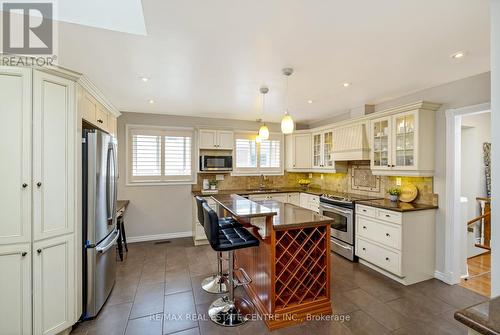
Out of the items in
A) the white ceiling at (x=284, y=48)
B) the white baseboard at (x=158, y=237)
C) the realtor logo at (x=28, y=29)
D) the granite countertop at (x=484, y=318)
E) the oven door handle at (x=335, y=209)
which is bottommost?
the white baseboard at (x=158, y=237)

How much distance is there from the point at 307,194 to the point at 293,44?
11.1 ft

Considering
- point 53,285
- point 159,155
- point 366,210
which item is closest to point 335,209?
point 366,210

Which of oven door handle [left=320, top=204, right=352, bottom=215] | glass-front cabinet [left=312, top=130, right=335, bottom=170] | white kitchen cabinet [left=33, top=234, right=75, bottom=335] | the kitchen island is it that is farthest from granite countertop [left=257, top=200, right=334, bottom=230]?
glass-front cabinet [left=312, top=130, right=335, bottom=170]

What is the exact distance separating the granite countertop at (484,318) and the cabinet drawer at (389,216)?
2232 mm

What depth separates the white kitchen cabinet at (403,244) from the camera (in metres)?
2.94

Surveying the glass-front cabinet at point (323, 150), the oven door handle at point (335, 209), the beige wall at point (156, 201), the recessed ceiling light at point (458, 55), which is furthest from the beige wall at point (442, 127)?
the beige wall at point (156, 201)

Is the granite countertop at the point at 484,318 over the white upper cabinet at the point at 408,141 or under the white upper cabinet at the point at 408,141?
under

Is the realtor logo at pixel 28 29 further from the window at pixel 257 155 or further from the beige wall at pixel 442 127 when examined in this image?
the beige wall at pixel 442 127

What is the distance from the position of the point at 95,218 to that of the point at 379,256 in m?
3.59

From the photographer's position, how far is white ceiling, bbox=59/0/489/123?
1622 mm

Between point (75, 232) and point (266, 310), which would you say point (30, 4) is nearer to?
point (75, 232)

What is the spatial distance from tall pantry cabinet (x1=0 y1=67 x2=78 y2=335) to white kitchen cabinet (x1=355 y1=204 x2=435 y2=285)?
365cm

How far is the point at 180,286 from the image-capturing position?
114 inches

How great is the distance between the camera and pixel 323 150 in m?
4.92
